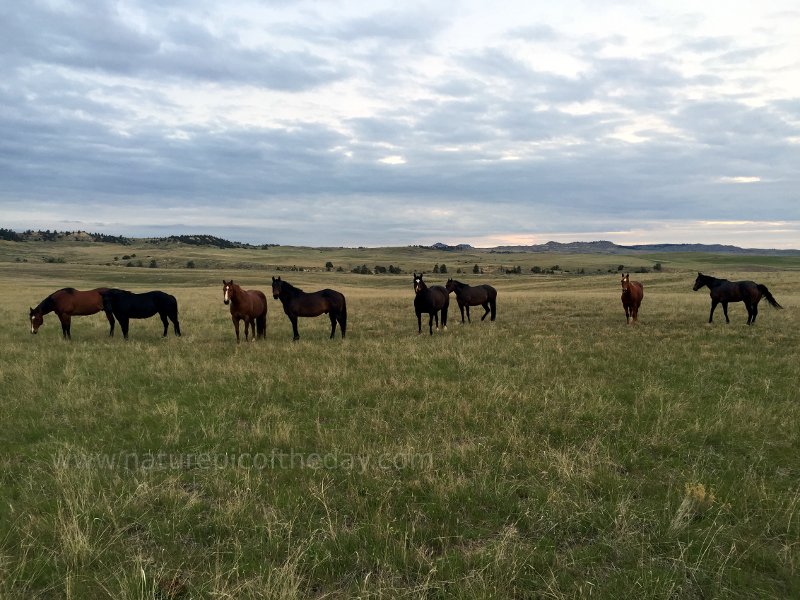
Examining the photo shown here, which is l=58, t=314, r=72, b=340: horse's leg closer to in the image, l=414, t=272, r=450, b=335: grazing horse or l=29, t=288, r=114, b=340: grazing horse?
l=29, t=288, r=114, b=340: grazing horse

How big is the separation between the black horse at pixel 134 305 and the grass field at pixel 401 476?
3.44 m

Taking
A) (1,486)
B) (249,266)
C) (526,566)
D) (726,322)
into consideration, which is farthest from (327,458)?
(249,266)

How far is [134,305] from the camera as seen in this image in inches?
596

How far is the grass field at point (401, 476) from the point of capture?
3500mm

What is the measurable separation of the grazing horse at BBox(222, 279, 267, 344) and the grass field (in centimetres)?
280

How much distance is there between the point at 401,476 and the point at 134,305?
13.2 meters

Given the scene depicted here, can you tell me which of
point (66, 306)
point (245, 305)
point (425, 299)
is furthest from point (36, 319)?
point (425, 299)

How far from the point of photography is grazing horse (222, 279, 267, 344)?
14.0 meters

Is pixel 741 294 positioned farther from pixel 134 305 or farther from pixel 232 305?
pixel 134 305

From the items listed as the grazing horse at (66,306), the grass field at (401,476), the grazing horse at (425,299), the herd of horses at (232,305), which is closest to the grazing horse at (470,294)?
the grazing horse at (425,299)

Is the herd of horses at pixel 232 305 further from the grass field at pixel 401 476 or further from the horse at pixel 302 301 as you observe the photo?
the grass field at pixel 401 476

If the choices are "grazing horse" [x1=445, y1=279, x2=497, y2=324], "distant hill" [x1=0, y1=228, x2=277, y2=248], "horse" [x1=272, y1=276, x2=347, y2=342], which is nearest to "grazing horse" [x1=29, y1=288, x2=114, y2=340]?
"horse" [x1=272, y1=276, x2=347, y2=342]

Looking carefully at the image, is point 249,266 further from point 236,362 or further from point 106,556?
point 106,556

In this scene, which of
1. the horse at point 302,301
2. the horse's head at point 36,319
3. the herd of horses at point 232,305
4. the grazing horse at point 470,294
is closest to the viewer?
the herd of horses at point 232,305
